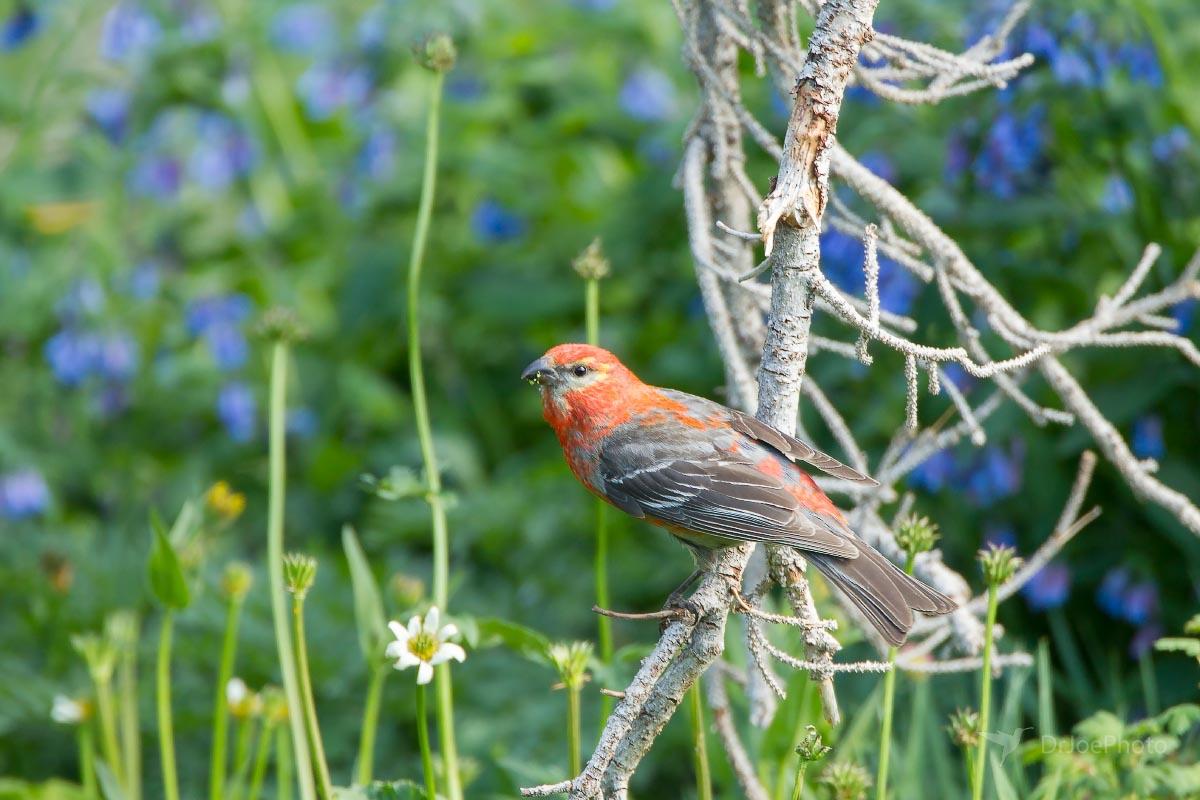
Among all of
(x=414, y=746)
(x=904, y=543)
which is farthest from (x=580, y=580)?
(x=904, y=543)

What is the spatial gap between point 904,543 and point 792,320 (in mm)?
511

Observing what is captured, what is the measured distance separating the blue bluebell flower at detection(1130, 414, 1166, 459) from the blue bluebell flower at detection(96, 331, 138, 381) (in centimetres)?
403

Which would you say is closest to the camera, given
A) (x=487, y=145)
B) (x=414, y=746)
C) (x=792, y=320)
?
(x=792, y=320)

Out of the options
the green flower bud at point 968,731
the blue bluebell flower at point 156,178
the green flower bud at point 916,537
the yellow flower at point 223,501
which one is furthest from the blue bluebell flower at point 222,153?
the green flower bud at point 968,731

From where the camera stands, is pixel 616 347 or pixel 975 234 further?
pixel 616 347

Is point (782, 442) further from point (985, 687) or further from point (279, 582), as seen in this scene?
point (279, 582)

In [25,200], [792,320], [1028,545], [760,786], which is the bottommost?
[760,786]

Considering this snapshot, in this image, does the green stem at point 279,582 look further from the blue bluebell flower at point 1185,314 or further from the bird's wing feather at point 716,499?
the blue bluebell flower at point 1185,314

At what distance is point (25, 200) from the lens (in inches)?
230

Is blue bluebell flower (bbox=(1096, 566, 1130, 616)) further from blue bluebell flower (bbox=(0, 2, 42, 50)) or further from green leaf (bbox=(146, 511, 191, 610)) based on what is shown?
blue bluebell flower (bbox=(0, 2, 42, 50))

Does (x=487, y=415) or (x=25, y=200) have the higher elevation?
(x=25, y=200)

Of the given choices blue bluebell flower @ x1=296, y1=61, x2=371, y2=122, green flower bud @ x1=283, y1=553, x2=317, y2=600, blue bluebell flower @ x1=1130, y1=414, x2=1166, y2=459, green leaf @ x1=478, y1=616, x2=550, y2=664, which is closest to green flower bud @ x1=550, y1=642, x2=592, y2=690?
green leaf @ x1=478, y1=616, x2=550, y2=664

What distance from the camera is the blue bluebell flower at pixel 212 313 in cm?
582

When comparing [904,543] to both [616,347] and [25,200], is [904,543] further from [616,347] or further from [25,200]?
[25,200]
